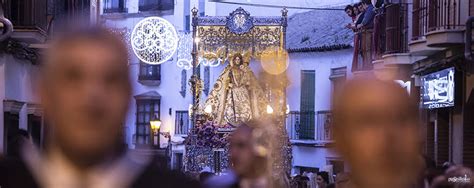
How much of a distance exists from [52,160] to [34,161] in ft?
0.54

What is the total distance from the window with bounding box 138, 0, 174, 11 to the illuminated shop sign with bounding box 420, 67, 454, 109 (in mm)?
23293

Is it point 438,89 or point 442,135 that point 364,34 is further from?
point 438,89

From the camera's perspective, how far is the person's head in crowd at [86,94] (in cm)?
230

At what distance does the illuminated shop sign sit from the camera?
16.5 m

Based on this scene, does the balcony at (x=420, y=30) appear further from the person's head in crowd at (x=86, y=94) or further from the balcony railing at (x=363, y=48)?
the person's head in crowd at (x=86, y=94)

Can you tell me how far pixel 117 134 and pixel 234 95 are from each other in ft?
74.5

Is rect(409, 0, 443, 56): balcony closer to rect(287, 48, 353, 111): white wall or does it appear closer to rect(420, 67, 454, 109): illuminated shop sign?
rect(420, 67, 454, 109): illuminated shop sign

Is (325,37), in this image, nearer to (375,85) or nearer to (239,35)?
(239,35)

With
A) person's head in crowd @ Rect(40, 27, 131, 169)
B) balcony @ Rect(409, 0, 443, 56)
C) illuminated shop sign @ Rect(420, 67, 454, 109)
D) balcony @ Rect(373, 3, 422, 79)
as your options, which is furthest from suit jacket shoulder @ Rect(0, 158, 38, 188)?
balcony @ Rect(373, 3, 422, 79)

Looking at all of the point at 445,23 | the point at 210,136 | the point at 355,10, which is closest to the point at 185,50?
the point at 355,10

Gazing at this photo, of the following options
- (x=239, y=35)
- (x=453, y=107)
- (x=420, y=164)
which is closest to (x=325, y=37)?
(x=239, y=35)

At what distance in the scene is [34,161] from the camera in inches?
100

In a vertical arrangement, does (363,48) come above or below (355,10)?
below

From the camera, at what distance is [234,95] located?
25.1m
